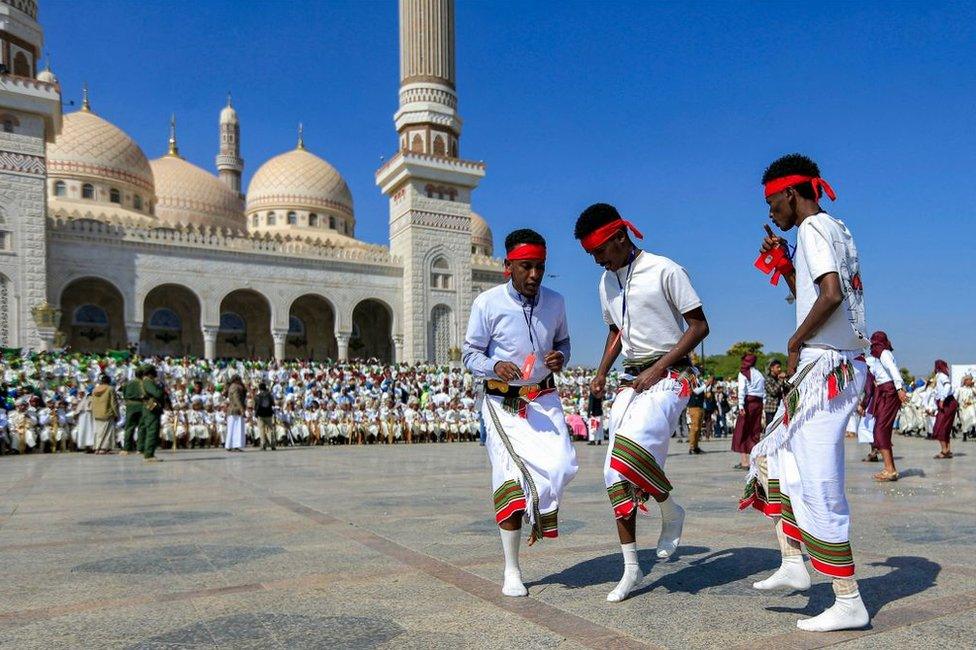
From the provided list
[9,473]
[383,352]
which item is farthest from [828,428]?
[383,352]

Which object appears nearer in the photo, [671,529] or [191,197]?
[671,529]

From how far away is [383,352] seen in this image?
38312 mm

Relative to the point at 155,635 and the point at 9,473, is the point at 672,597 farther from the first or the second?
the point at 9,473

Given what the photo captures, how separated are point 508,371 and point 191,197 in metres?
42.1

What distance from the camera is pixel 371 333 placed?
38750 mm

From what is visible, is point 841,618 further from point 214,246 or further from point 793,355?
point 214,246

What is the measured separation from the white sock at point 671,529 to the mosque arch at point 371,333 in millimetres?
34735

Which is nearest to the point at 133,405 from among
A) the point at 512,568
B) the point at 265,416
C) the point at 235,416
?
the point at 235,416

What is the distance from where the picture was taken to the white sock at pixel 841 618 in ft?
→ 8.41

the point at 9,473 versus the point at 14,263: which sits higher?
the point at 14,263

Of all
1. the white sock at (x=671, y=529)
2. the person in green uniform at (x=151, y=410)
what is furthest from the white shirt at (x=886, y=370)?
the person in green uniform at (x=151, y=410)

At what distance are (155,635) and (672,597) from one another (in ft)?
6.25

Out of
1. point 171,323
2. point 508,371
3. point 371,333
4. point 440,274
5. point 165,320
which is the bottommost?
point 508,371

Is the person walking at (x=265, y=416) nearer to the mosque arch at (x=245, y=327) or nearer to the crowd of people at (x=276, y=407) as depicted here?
the crowd of people at (x=276, y=407)
